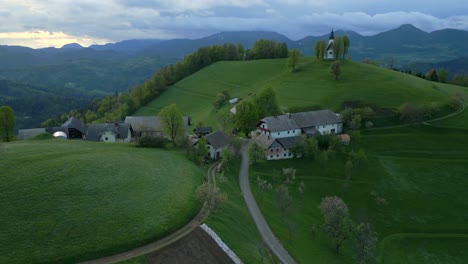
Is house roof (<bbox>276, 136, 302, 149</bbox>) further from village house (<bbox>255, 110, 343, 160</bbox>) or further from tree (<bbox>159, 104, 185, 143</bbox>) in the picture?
tree (<bbox>159, 104, 185, 143</bbox>)

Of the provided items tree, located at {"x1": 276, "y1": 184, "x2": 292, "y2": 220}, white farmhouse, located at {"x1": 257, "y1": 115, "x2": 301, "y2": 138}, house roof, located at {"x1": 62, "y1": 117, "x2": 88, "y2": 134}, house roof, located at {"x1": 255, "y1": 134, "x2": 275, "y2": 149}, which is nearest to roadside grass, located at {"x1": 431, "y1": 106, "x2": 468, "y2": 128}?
white farmhouse, located at {"x1": 257, "y1": 115, "x2": 301, "y2": 138}

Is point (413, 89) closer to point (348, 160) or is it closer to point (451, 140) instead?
point (451, 140)

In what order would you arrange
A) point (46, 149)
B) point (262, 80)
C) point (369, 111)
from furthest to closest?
point (262, 80), point (369, 111), point (46, 149)

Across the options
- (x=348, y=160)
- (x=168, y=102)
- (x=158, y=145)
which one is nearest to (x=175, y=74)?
(x=168, y=102)

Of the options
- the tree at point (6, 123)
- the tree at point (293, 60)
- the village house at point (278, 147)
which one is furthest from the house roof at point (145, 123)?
the tree at point (293, 60)

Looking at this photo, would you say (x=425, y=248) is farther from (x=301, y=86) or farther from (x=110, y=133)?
(x=301, y=86)

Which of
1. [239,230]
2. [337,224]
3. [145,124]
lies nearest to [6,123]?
[145,124]
